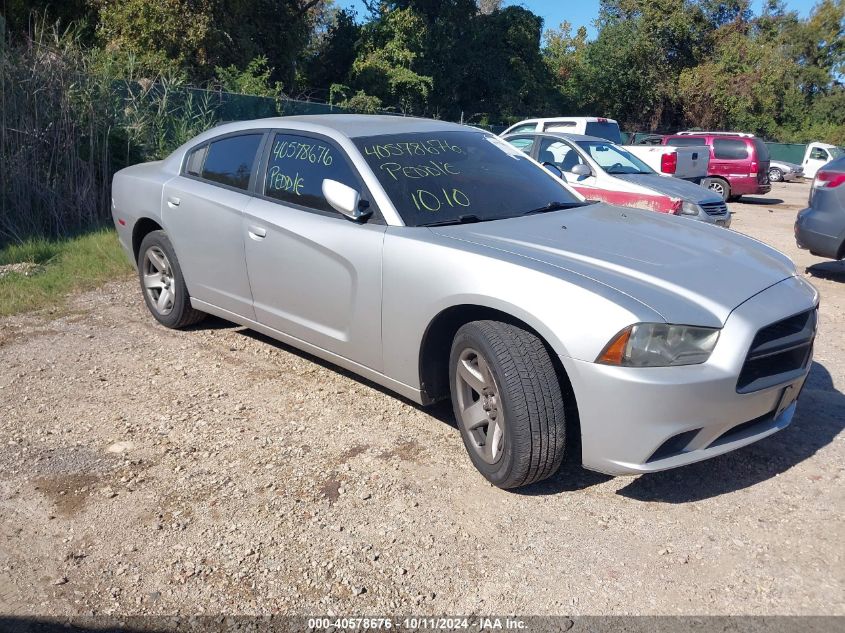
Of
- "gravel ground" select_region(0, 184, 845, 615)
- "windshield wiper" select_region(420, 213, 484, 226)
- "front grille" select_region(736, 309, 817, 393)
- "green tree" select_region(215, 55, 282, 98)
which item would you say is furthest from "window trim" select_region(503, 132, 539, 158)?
"front grille" select_region(736, 309, 817, 393)

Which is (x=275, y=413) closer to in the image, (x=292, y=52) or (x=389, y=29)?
(x=292, y=52)

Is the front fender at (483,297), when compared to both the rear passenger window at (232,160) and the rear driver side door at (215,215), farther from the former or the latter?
the rear passenger window at (232,160)

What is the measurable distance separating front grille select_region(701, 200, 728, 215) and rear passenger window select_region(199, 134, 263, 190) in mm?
6584

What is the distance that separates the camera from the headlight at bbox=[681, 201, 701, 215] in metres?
9.30

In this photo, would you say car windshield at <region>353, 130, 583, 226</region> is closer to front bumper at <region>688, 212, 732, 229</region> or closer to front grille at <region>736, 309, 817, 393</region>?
front grille at <region>736, 309, 817, 393</region>

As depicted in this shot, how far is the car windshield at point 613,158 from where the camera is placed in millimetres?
10328

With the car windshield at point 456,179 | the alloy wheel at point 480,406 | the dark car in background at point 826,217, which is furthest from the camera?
the dark car in background at point 826,217

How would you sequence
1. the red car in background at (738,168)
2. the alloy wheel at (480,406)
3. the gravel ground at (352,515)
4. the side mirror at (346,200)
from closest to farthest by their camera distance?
the gravel ground at (352,515) < the alloy wheel at (480,406) < the side mirror at (346,200) < the red car in background at (738,168)

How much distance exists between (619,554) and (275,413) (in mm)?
2182

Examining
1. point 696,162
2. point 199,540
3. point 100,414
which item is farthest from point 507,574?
point 696,162

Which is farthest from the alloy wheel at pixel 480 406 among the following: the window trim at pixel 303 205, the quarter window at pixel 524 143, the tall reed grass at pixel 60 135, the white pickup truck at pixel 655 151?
the white pickup truck at pixel 655 151

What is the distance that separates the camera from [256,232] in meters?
4.70

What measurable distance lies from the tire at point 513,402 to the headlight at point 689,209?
657 cm

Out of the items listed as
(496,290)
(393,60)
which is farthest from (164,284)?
(393,60)
